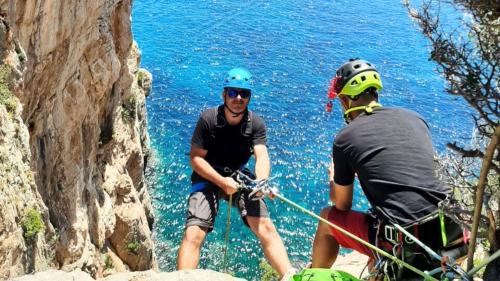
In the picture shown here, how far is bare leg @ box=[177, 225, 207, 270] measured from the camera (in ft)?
26.1

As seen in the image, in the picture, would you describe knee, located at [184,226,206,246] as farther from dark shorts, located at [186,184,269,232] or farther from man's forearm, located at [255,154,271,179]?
man's forearm, located at [255,154,271,179]

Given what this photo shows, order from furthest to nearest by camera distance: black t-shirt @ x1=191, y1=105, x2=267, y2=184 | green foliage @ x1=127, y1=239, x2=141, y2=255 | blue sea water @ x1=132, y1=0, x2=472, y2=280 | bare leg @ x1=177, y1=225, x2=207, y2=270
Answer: blue sea water @ x1=132, y1=0, x2=472, y2=280, green foliage @ x1=127, y1=239, x2=141, y2=255, black t-shirt @ x1=191, y1=105, x2=267, y2=184, bare leg @ x1=177, y1=225, x2=207, y2=270

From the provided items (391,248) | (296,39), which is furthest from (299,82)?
(391,248)

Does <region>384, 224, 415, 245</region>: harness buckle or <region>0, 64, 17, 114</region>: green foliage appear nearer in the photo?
<region>384, 224, 415, 245</region>: harness buckle

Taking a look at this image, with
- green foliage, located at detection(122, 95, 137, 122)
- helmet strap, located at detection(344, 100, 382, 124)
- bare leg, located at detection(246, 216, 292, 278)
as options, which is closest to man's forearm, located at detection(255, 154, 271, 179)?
bare leg, located at detection(246, 216, 292, 278)

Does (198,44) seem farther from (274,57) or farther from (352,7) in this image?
(352,7)

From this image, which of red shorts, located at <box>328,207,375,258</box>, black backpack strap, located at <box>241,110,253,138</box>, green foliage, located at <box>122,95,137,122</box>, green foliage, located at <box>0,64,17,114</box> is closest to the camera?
red shorts, located at <box>328,207,375,258</box>

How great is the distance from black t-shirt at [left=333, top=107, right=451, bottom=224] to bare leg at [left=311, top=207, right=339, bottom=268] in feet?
3.50

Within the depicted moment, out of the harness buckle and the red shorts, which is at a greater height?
the harness buckle

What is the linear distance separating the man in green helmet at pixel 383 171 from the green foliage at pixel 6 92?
623cm

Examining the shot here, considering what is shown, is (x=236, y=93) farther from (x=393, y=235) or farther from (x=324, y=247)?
(x=393, y=235)

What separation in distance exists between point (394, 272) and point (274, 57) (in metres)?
37.3

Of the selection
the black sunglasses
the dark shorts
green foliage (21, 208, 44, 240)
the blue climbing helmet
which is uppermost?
the blue climbing helmet

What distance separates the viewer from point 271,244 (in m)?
8.43
